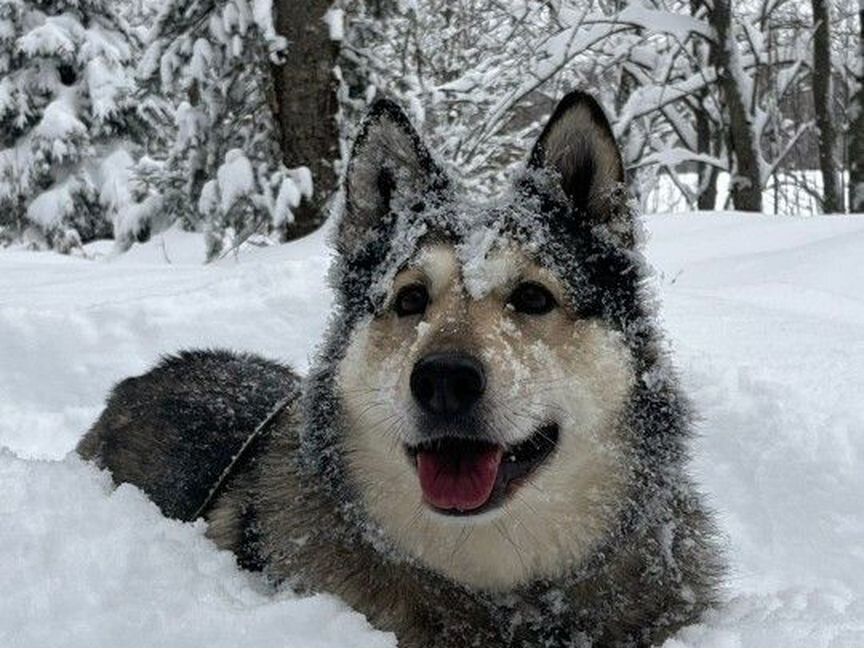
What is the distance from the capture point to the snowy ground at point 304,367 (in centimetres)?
203

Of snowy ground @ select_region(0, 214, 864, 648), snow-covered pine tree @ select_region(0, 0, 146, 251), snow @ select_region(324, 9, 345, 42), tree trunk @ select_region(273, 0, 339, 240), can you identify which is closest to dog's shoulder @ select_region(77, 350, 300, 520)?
snowy ground @ select_region(0, 214, 864, 648)

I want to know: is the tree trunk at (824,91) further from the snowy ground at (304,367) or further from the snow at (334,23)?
the snow at (334,23)

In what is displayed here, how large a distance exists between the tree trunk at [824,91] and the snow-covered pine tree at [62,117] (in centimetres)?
1222

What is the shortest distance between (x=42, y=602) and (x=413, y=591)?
3.00 ft

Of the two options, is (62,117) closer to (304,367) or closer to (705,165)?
(705,165)

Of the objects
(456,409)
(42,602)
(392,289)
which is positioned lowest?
(42,602)

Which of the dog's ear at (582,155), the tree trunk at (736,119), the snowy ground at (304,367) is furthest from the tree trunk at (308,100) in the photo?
→ the dog's ear at (582,155)

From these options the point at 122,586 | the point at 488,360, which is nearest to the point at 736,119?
the point at 488,360

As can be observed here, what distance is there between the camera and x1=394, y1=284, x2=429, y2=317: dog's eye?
2.68 meters

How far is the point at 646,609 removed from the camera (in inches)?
101

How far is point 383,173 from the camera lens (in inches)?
116

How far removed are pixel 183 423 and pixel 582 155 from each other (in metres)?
1.67

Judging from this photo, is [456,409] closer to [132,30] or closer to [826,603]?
[826,603]

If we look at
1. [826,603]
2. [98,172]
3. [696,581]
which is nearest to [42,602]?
[696,581]
